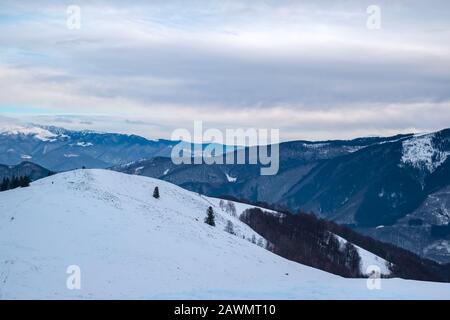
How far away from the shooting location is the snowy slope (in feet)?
116

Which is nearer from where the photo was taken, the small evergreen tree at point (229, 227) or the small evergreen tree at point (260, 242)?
the small evergreen tree at point (260, 242)

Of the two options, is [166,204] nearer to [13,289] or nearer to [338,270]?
[338,270]

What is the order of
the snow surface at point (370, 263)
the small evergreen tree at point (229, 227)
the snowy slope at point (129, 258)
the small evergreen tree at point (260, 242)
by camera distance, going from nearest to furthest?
the snowy slope at point (129, 258), the small evergreen tree at point (260, 242), the small evergreen tree at point (229, 227), the snow surface at point (370, 263)

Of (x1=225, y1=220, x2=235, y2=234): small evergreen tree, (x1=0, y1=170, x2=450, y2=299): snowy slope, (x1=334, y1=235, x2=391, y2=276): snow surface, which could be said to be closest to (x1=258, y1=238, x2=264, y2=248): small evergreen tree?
(x1=225, y1=220, x2=235, y2=234): small evergreen tree

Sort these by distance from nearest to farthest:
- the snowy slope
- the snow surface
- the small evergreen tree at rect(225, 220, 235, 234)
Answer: the snowy slope → the small evergreen tree at rect(225, 220, 235, 234) → the snow surface

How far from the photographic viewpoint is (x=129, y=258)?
48094 millimetres

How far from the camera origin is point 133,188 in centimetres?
9938

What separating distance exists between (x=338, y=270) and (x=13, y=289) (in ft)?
340

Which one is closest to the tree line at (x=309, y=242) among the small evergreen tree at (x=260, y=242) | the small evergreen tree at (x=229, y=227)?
the small evergreen tree at (x=260, y=242)

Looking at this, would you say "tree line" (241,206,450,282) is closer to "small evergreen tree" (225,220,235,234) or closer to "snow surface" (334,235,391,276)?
"snow surface" (334,235,391,276)

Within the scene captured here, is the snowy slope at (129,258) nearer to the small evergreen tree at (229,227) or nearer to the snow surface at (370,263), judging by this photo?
the small evergreen tree at (229,227)

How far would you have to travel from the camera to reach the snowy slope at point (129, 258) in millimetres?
35344

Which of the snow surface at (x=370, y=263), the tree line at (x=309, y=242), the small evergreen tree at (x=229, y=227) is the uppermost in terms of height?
the small evergreen tree at (x=229, y=227)

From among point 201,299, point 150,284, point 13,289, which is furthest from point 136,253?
point 201,299
